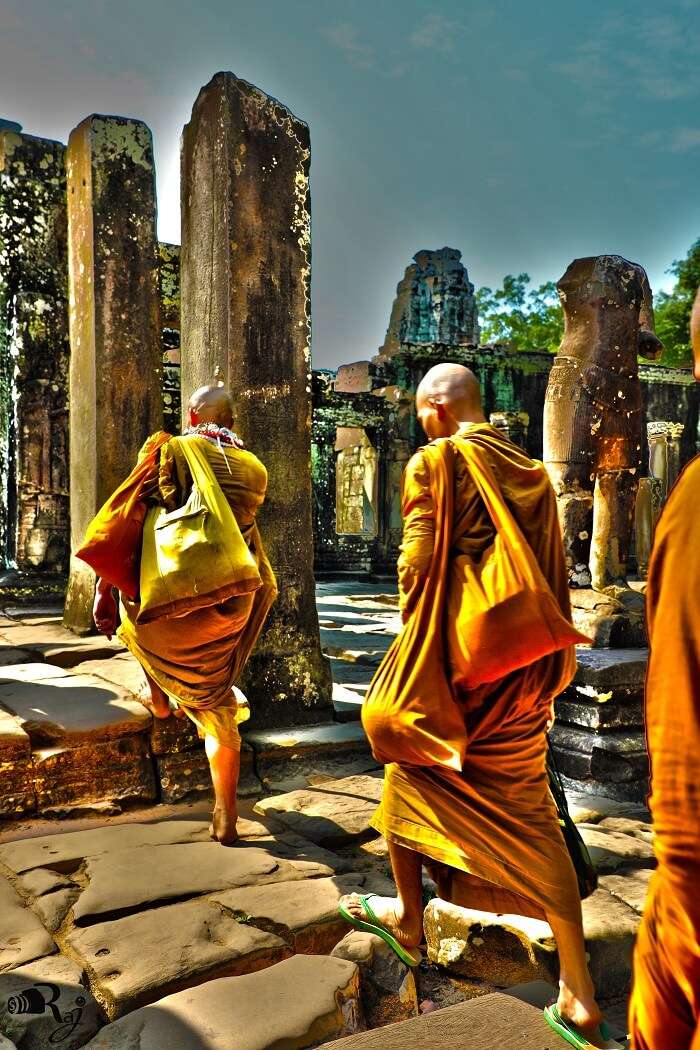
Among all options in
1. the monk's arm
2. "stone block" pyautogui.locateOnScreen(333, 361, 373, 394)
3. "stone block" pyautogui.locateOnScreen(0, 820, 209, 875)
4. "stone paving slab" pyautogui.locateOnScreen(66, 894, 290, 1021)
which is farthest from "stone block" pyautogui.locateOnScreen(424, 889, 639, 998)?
"stone block" pyautogui.locateOnScreen(333, 361, 373, 394)

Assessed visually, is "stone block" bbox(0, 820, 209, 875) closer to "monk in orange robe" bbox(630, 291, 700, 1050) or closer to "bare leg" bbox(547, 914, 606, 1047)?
"bare leg" bbox(547, 914, 606, 1047)

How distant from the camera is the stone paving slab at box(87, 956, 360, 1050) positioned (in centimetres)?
209

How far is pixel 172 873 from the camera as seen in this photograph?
312cm

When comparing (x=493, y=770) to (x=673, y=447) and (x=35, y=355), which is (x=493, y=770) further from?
(x=673, y=447)

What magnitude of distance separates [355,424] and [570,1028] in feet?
55.9

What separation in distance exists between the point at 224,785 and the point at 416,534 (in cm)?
168

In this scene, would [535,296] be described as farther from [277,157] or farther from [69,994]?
[69,994]

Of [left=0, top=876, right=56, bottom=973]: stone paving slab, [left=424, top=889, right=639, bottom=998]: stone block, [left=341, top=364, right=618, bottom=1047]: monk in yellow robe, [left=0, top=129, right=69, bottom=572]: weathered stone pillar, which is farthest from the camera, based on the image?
[left=0, top=129, right=69, bottom=572]: weathered stone pillar

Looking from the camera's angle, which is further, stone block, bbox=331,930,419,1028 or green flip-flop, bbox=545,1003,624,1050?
stone block, bbox=331,930,419,1028

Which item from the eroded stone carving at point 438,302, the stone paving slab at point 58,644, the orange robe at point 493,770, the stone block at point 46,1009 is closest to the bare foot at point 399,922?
the orange robe at point 493,770

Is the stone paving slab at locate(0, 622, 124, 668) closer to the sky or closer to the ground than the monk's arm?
closer to the ground

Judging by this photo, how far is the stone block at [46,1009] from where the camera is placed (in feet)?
7.04

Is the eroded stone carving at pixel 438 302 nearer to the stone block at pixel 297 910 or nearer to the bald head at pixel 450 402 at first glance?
the bald head at pixel 450 402

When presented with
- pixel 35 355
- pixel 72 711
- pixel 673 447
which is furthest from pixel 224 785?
pixel 673 447
